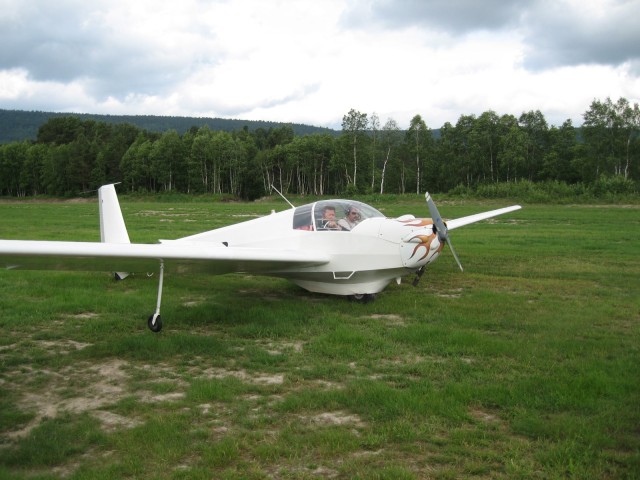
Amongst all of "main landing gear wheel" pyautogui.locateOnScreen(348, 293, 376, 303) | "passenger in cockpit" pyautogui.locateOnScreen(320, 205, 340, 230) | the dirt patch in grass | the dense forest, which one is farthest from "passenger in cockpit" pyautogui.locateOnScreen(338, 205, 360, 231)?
the dense forest

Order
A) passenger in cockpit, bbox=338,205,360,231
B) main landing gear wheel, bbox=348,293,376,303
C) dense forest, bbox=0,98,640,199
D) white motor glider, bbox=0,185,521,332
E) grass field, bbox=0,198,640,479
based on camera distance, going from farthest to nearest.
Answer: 1. dense forest, bbox=0,98,640,199
2. main landing gear wheel, bbox=348,293,376,303
3. passenger in cockpit, bbox=338,205,360,231
4. white motor glider, bbox=0,185,521,332
5. grass field, bbox=0,198,640,479

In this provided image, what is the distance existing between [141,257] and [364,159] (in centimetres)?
6433

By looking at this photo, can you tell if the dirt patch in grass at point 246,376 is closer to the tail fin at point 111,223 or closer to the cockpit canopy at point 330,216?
the cockpit canopy at point 330,216

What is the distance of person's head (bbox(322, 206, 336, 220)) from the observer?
9.10 meters

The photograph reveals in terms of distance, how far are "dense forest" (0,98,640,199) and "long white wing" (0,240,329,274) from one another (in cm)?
4111

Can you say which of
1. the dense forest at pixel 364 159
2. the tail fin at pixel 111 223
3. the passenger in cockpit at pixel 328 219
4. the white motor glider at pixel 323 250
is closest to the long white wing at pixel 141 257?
the white motor glider at pixel 323 250

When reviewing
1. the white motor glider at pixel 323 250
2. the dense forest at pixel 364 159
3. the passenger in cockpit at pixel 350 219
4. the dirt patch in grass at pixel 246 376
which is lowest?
the dirt patch in grass at pixel 246 376

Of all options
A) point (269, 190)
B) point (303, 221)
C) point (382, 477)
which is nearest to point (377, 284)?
Answer: point (303, 221)

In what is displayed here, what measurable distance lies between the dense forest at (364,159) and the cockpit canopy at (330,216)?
39.5 metres

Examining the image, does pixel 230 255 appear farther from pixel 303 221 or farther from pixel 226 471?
pixel 226 471

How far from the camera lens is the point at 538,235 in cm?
1978

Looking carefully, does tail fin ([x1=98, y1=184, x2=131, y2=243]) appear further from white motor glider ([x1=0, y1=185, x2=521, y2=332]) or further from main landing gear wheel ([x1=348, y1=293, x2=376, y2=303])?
main landing gear wheel ([x1=348, y1=293, x2=376, y2=303])

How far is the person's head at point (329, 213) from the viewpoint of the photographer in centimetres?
910

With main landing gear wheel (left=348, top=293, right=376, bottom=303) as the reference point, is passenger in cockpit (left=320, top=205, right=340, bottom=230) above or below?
above
